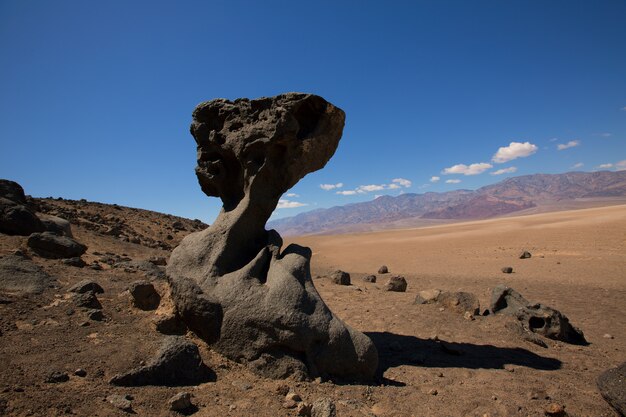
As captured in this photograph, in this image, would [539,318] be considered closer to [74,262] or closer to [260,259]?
[260,259]

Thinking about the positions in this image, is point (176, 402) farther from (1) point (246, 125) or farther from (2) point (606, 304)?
(2) point (606, 304)

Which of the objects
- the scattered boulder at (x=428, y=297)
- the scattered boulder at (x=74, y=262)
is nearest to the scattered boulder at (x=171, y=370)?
the scattered boulder at (x=74, y=262)

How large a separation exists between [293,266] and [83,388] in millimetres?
2791

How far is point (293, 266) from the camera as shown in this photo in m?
5.36

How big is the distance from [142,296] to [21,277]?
7.12ft

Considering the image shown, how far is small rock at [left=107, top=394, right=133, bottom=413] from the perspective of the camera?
3213 millimetres

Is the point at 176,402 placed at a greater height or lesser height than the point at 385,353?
greater

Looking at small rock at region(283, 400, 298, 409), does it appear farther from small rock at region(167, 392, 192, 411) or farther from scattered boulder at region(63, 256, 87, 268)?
scattered boulder at region(63, 256, 87, 268)

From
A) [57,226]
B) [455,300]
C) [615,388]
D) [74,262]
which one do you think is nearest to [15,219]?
[57,226]

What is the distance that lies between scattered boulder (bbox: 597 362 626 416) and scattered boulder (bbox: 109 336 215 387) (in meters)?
4.55

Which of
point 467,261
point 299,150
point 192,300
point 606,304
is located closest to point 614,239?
point 467,261

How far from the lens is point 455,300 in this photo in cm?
840

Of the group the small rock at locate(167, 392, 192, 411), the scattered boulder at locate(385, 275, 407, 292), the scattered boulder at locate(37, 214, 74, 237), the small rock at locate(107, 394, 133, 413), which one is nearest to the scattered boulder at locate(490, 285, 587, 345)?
the scattered boulder at locate(385, 275, 407, 292)

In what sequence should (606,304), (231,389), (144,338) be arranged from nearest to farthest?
(231,389)
(144,338)
(606,304)
